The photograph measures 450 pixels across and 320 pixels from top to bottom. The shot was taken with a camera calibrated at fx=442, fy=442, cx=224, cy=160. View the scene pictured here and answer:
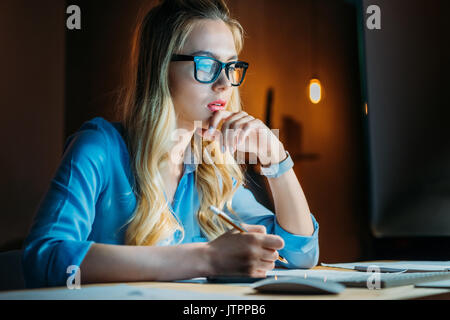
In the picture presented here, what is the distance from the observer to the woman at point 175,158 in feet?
3.76

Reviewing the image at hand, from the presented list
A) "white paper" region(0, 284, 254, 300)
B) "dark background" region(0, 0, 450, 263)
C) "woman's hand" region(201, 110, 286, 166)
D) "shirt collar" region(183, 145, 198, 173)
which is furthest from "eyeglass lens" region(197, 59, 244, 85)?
"dark background" region(0, 0, 450, 263)

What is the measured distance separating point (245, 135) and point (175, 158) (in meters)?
0.31

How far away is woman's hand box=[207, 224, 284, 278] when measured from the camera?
872 mm

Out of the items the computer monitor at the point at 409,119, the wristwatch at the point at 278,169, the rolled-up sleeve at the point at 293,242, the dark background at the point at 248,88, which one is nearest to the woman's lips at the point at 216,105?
the wristwatch at the point at 278,169

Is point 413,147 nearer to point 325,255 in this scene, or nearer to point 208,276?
point 208,276

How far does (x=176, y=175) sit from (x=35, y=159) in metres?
1.41

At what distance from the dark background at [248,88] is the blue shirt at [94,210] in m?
0.97

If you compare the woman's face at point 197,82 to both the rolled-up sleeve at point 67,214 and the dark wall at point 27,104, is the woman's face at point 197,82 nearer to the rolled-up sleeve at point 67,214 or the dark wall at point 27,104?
the rolled-up sleeve at point 67,214

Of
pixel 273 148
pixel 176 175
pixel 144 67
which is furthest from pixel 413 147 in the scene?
pixel 144 67

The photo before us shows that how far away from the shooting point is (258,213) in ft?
4.99

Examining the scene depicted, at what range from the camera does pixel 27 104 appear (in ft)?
8.08

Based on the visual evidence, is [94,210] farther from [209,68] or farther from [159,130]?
[209,68]

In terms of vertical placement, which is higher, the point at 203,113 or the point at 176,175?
the point at 203,113

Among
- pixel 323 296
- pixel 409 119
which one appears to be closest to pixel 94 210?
pixel 323 296
